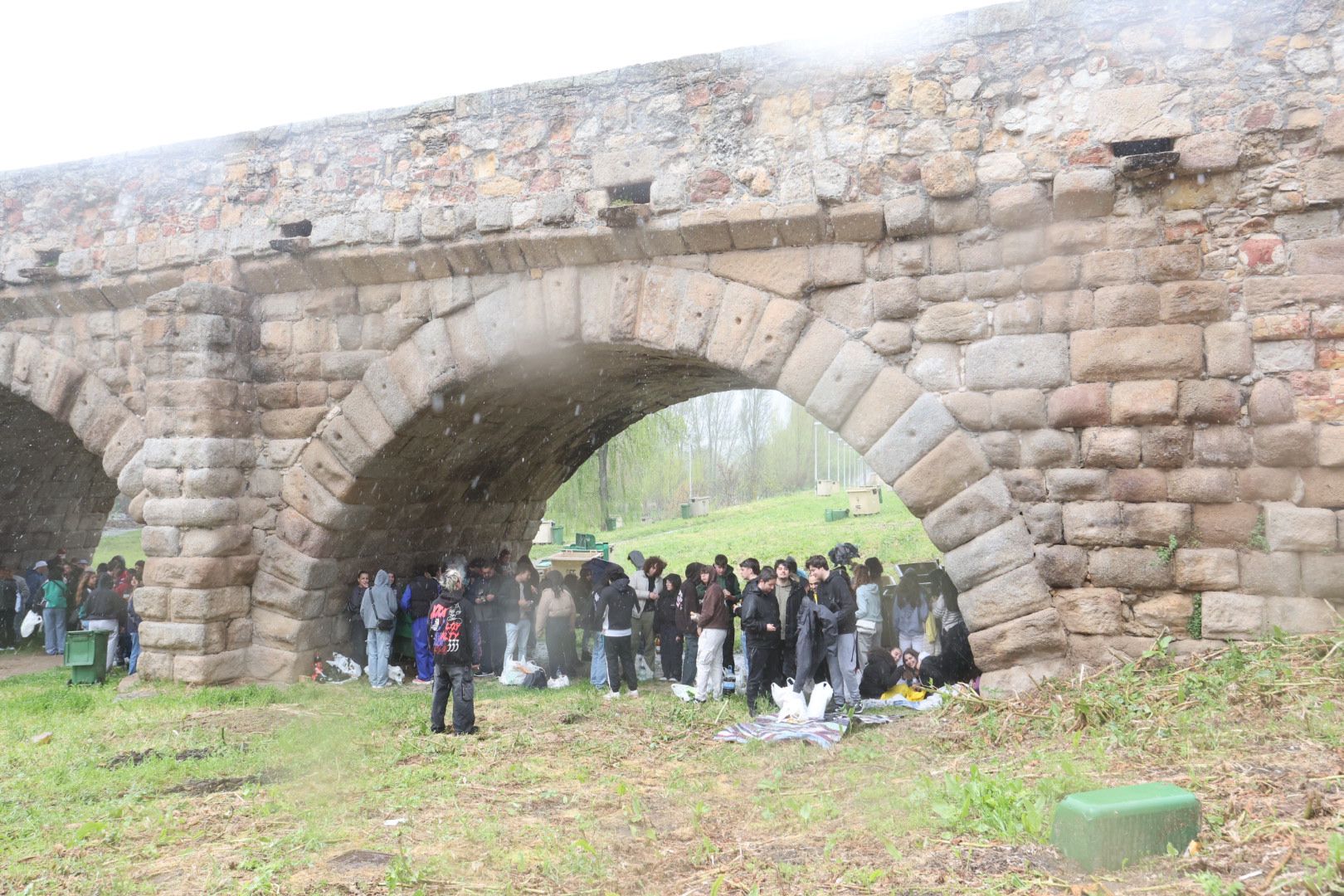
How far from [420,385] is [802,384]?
3343mm

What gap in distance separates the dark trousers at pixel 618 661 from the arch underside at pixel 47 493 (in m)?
8.76

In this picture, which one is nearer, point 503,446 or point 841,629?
point 841,629

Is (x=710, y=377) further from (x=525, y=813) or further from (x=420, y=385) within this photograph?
(x=525, y=813)

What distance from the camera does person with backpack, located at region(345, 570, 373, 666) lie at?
32.8 ft

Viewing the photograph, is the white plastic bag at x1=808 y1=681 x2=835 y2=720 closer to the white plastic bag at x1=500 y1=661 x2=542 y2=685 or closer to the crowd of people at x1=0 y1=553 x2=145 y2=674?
the white plastic bag at x1=500 y1=661 x2=542 y2=685

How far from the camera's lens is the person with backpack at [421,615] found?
1065 centimetres

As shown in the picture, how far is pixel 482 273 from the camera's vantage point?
870cm

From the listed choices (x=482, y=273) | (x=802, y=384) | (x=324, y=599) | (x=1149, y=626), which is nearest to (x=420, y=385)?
(x=482, y=273)

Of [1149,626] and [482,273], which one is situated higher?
[482,273]

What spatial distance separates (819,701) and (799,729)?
55 cm

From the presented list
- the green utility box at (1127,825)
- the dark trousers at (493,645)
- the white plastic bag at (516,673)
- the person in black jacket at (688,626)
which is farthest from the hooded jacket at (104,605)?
the green utility box at (1127,825)

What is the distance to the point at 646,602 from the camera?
11.0 metres

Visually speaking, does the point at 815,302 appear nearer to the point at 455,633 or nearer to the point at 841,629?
the point at 841,629

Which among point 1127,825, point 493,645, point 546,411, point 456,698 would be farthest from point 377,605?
point 1127,825
